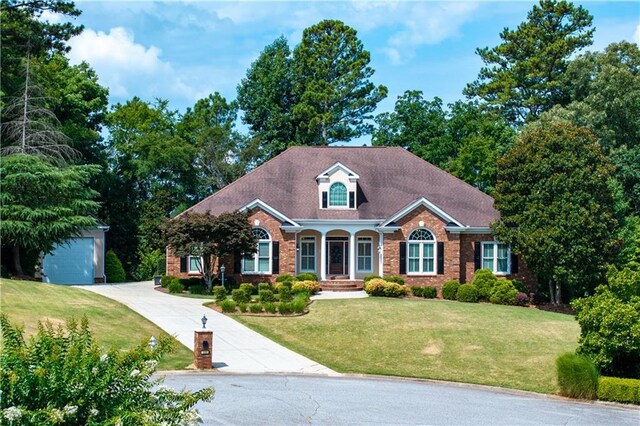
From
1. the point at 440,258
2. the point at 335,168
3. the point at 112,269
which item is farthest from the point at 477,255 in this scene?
the point at 112,269

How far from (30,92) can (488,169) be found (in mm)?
27586

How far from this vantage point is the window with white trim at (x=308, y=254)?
39.9 meters

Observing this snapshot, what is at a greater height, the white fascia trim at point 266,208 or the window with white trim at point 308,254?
the white fascia trim at point 266,208

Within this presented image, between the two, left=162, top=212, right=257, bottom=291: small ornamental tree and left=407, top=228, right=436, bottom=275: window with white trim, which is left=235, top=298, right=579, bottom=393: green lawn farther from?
left=407, top=228, right=436, bottom=275: window with white trim

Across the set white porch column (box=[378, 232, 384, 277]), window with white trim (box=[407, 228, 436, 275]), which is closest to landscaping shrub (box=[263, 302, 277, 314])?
white porch column (box=[378, 232, 384, 277])

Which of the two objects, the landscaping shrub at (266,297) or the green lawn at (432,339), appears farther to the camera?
the landscaping shrub at (266,297)

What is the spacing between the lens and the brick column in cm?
2042

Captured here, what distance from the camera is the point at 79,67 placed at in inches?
1969

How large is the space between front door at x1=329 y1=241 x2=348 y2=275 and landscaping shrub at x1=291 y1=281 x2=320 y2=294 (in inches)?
171

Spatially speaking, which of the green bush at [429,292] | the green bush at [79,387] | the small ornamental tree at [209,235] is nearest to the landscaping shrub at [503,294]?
the green bush at [429,292]

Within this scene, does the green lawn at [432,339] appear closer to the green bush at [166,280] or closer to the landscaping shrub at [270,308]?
the landscaping shrub at [270,308]

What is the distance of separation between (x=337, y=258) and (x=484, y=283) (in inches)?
333

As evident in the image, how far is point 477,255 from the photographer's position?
3825 centimetres

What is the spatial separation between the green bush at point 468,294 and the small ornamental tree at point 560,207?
2874 millimetres
